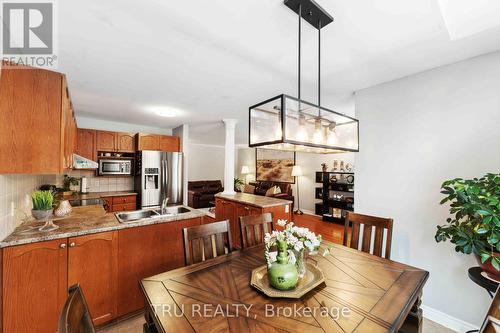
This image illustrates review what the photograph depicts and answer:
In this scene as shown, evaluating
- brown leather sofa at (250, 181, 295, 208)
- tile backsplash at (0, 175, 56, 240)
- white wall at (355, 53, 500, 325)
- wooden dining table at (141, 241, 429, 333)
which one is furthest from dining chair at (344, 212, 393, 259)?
brown leather sofa at (250, 181, 295, 208)

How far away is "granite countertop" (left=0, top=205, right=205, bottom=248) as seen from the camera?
1624mm

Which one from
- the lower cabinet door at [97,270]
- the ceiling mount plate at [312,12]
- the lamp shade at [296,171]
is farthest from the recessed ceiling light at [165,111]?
the lamp shade at [296,171]

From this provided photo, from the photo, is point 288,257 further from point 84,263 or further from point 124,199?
point 124,199

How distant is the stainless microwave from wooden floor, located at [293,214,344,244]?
4255 millimetres

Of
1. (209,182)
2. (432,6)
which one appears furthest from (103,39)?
(209,182)

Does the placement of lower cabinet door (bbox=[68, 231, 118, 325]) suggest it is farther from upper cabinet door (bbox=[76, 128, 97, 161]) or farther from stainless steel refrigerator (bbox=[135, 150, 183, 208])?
upper cabinet door (bbox=[76, 128, 97, 161])

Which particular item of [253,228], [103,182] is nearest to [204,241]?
[253,228]

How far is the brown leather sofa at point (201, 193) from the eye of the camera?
7094 mm

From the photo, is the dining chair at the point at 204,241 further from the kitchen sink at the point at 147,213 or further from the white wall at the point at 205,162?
the white wall at the point at 205,162

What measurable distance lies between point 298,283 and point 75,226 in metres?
2.00

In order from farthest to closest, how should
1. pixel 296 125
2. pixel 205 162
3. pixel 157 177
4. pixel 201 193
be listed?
pixel 205 162
pixel 201 193
pixel 157 177
pixel 296 125

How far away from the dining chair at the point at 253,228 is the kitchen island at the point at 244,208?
107 cm

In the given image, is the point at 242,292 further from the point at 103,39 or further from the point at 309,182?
the point at 309,182

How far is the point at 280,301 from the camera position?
108cm
